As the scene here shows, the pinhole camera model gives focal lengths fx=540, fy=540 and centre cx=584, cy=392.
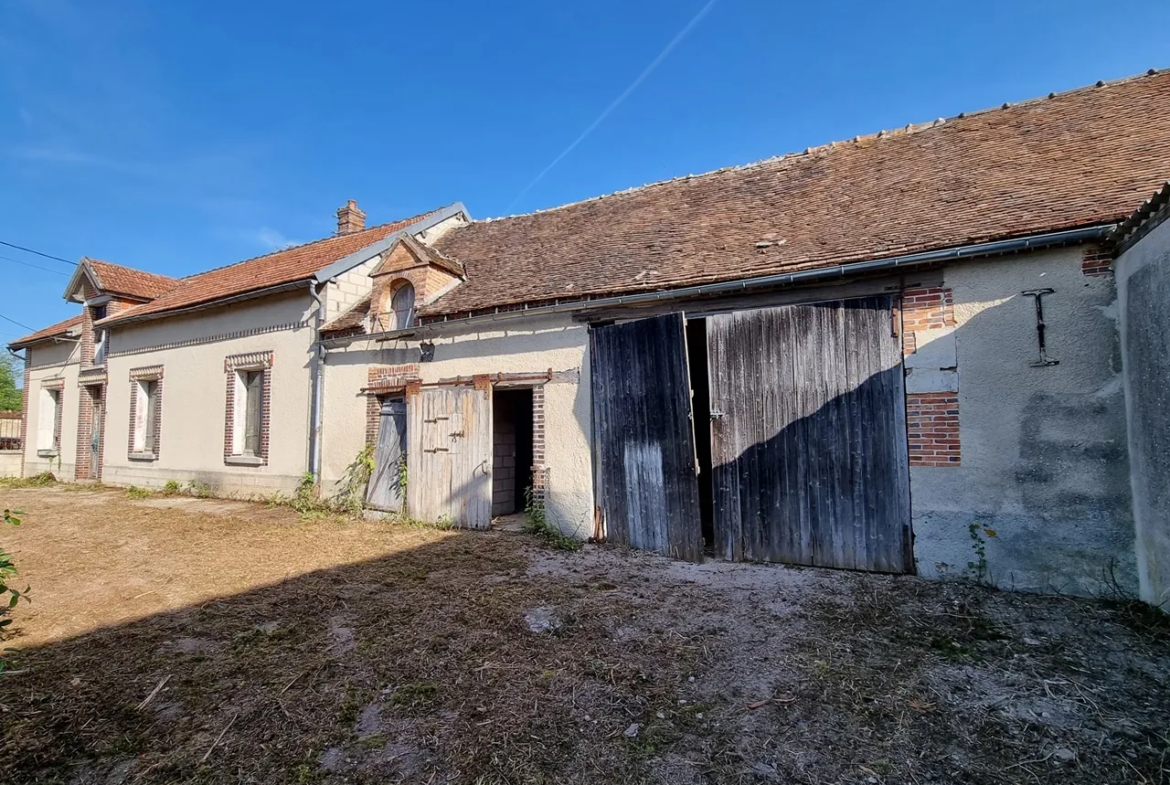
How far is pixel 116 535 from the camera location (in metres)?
7.48

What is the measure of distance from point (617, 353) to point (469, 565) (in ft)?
9.79

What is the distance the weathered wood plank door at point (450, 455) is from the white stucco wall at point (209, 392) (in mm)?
2662

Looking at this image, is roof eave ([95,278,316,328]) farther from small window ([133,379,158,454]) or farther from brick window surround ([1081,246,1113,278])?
brick window surround ([1081,246,1113,278])

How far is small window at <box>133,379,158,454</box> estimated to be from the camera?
12305 millimetres

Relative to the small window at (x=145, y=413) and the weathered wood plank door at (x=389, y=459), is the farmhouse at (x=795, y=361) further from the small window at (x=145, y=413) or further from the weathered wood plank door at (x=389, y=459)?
the small window at (x=145, y=413)

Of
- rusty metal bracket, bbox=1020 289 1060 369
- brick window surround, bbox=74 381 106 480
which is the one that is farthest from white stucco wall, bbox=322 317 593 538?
brick window surround, bbox=74 381 106 480

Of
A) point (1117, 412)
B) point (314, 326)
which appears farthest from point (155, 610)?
point (1117, 412)

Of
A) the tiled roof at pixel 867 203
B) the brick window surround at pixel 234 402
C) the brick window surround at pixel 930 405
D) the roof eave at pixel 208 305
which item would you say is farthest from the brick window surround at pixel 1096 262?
the brick window surround at pixel 234 402

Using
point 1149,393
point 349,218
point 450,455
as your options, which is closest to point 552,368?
point 450,455

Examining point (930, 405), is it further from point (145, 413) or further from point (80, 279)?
point (80, 279)

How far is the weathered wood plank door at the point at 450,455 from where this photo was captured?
768cm

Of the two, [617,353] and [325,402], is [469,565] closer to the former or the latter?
[617,353]

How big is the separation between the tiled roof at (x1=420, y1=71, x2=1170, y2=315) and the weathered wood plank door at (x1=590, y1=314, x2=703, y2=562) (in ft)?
2.15

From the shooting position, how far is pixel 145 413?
1244 centimetres
